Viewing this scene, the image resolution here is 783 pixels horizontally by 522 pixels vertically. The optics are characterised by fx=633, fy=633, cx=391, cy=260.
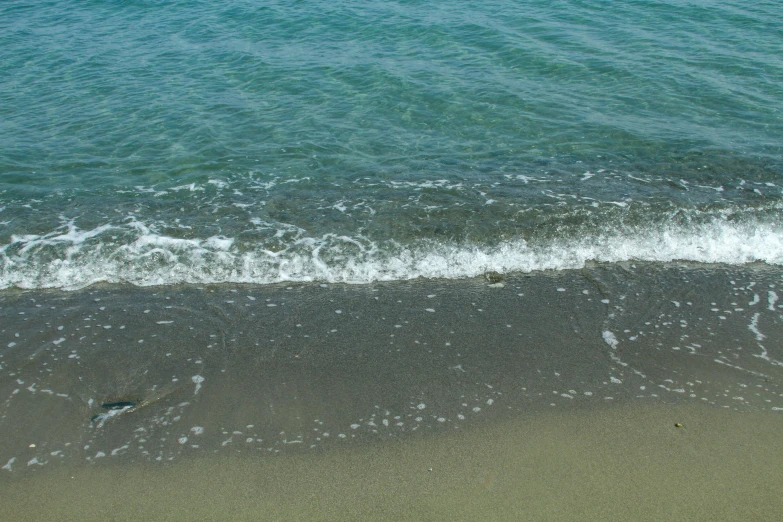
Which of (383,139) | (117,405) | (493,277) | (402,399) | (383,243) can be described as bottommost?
(117,405)

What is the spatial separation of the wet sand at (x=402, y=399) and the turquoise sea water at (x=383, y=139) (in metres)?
0.91

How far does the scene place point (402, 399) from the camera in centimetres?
671

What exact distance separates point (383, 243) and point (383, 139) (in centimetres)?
402

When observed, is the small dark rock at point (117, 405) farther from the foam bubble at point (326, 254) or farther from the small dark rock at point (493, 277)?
the small dark rock at point (493, 277)

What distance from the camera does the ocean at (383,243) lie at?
6504 millimetres

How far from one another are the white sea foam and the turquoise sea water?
0.03 m

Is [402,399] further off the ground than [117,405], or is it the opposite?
[402,399]

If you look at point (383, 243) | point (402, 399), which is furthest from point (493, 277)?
point (402, 399)

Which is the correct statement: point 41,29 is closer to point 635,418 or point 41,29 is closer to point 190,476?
point 190,476

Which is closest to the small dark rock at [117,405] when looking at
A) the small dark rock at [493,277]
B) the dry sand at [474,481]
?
the dry sand at [474,481]

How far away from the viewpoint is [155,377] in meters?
7.11

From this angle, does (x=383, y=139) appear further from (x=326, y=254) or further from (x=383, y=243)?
(x=326, y=254)

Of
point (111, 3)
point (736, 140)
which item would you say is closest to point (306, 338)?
point (736, 140)

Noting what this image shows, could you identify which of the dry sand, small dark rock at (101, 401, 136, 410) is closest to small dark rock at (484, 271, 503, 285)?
the dry sand
